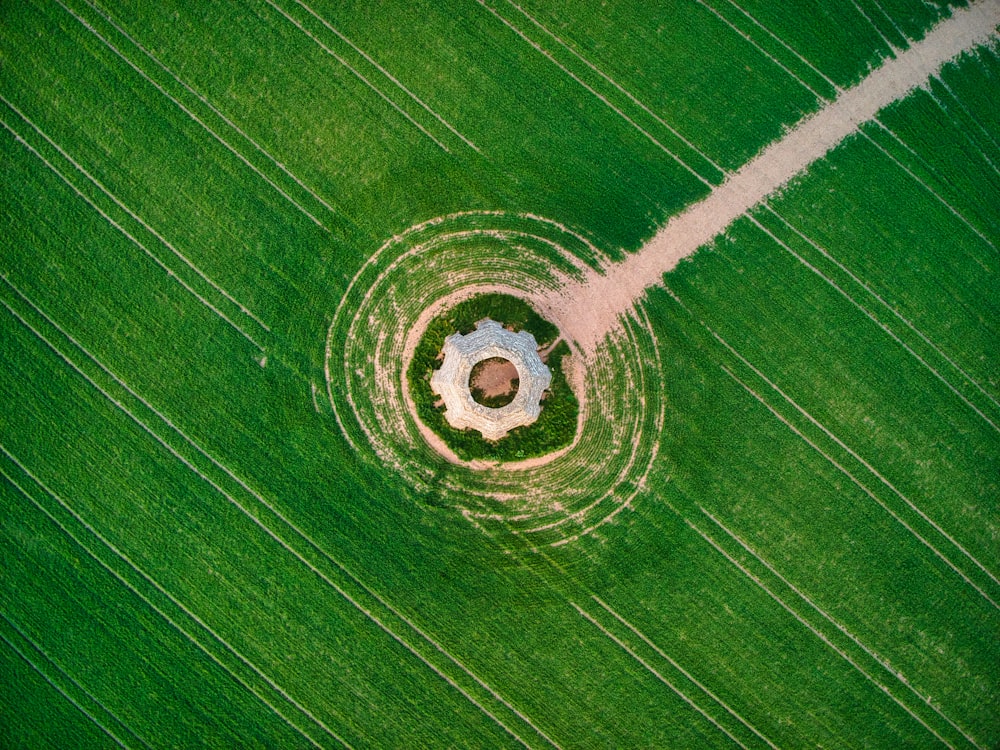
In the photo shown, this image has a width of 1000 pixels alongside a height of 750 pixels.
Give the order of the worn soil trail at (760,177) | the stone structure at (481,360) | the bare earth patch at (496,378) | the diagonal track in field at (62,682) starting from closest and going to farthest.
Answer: the stone structure at (481,360), the bare earth patch at (496,378), the diagonal track in field at (62,682), the worn soil trail at (760,177)

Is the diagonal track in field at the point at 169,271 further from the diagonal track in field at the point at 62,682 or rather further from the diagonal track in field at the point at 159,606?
the diagonal track in field at the point at 62,682

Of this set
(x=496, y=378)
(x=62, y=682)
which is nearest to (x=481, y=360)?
(x=496, y=378)

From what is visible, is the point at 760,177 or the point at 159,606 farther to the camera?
the point at 760,177

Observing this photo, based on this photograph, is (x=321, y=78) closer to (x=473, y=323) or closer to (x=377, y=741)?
(x=473, y=323)

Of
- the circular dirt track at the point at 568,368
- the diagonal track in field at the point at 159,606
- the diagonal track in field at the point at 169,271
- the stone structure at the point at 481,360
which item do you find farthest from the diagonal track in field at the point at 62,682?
the stone structure at the point at 481,360

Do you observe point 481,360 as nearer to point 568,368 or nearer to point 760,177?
point 568,368

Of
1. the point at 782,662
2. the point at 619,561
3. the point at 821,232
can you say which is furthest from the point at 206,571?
the point at 821,232

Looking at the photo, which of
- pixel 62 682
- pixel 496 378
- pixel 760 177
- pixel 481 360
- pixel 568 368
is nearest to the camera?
pixel 481 360
